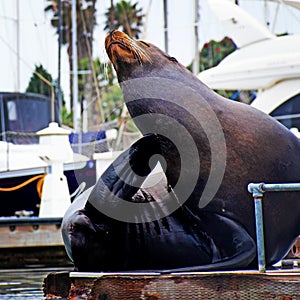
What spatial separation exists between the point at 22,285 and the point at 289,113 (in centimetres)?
1023

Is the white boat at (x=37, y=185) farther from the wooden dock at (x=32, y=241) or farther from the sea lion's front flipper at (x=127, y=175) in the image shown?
the sea lion's front flipper at (x=127, y=175)

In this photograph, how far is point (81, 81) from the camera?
66125 millimetres

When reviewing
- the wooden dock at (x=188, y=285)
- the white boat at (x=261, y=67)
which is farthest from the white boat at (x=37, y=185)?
the wooden dock at (x=188, y=285)

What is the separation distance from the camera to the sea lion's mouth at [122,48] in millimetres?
5695

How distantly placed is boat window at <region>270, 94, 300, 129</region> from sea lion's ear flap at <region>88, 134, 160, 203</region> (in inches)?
547

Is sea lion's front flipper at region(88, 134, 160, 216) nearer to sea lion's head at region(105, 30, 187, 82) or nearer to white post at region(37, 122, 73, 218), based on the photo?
sea lion's head at region(105, 30, 187, 82)

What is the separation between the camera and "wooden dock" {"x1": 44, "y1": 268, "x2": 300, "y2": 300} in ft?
15.9

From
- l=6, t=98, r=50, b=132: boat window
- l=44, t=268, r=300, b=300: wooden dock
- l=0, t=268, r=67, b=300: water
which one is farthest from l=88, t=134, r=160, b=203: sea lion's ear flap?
l=6, t=98, r=50, b=132: boat window

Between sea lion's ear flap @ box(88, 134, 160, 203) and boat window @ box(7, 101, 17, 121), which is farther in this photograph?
boat window @ box(7, 101, 17, 121)

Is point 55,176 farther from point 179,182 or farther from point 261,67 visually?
point 179,182

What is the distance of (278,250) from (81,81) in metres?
60.9

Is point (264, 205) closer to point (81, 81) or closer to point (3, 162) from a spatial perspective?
point (3, 162)

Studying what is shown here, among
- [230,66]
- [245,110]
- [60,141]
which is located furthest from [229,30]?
[245,110]

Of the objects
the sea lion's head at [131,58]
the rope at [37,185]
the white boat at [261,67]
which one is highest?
the sea lion's head at [131,58]
